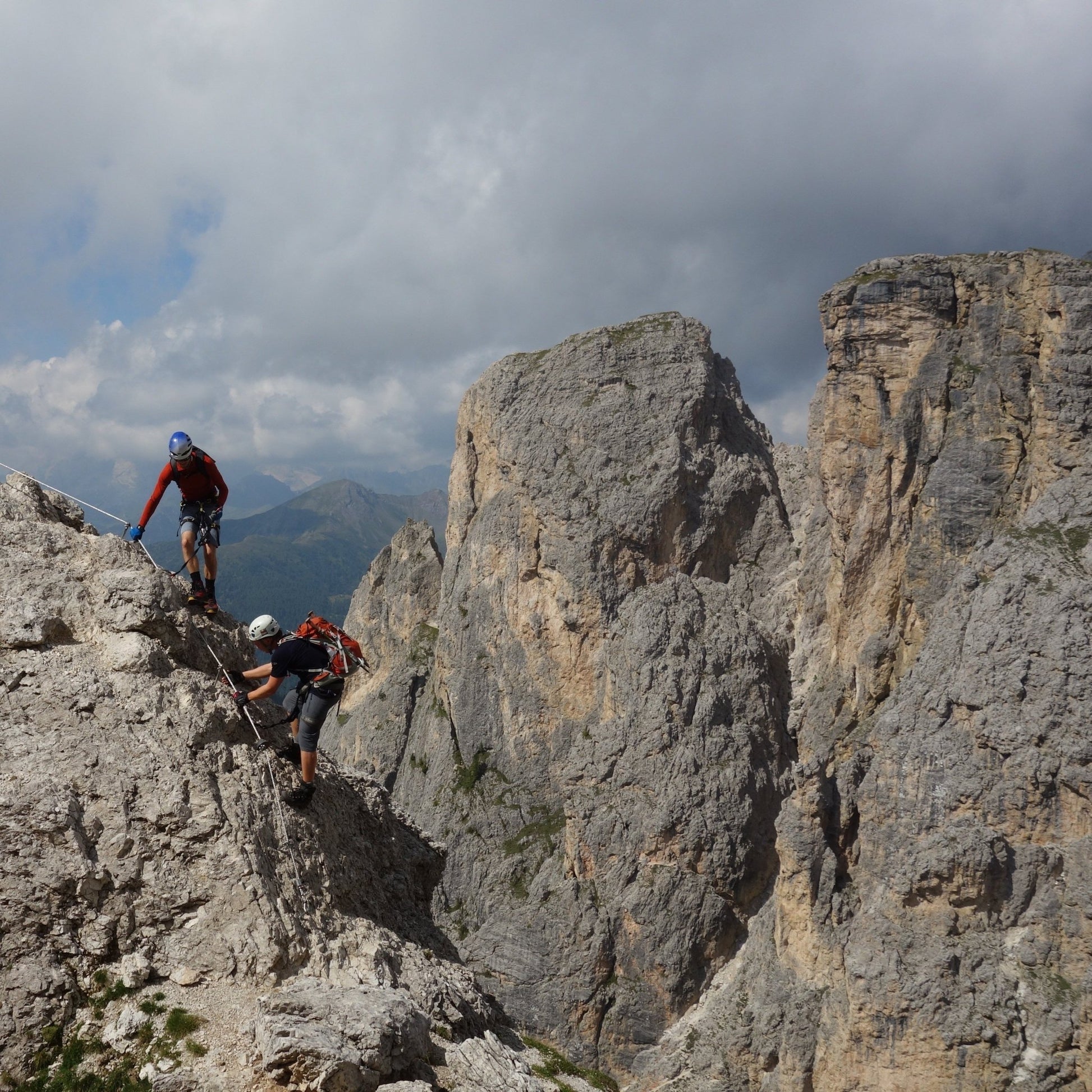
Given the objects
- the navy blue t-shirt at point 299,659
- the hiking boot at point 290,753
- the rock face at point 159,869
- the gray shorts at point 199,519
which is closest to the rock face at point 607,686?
Result: the rock face at point 159,869

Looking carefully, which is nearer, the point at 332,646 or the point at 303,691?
the point at 303,691

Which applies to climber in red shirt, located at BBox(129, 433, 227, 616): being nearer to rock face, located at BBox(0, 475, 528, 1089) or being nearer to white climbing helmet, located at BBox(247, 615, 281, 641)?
rock face, located at BBox(0, 475, 528, 1089)

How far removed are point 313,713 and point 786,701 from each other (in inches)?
2441

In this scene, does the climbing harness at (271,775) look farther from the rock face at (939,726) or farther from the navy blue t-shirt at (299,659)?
the rock face at (939,726)

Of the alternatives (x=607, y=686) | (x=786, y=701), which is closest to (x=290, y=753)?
(x=607, y=686)

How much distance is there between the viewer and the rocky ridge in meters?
41.3

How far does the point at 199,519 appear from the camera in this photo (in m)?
14.4

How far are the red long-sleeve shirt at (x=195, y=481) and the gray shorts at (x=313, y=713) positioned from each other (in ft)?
11.8

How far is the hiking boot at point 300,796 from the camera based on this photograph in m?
12.8

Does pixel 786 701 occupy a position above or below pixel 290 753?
above

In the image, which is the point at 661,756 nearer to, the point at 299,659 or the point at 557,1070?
the point at 557,1070

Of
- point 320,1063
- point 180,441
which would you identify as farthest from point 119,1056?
point 180,441

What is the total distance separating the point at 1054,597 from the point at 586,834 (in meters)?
36.6

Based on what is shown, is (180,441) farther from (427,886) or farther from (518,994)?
(518,994)
